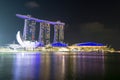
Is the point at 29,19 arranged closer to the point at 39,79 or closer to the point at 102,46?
the point at 102,46

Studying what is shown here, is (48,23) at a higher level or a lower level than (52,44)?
higher

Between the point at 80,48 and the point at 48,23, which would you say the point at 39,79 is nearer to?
the point at 48,23

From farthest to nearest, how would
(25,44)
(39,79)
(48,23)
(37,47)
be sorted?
(48,23) < (37,47) < (25,44) < (39,79)

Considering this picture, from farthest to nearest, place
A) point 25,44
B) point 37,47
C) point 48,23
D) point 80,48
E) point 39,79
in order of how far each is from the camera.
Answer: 1. point 80,48
2. point 48,23
3. point 37,47
4. point 25,44
5. point 39,79

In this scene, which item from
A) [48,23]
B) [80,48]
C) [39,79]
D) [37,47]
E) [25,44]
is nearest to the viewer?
[39,79]

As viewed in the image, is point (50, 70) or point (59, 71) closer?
point (59, 71)

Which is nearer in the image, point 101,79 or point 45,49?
point 101,79

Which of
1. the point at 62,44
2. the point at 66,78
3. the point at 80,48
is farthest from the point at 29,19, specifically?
the point at 66,78

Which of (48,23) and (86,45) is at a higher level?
(48,23)

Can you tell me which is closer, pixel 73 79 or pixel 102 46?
pixel 73 79
